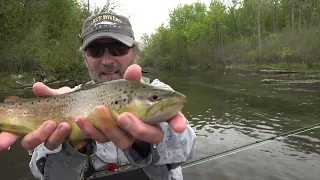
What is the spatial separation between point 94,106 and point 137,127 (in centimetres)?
52

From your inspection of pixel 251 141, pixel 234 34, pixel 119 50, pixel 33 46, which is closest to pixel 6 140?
pixel 119 50

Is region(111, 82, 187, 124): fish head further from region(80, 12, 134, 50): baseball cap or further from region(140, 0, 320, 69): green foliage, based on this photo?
region(140, 0, 320, 69): green foliage

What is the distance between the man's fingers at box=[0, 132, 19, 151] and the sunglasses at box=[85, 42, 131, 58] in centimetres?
123

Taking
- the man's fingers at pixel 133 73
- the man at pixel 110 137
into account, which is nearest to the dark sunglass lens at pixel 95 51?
the man at pixel 110 137

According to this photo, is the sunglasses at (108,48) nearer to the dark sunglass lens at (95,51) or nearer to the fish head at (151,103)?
the dark sunglass lens at (95,51)

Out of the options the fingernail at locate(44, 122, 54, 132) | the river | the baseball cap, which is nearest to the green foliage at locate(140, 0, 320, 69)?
the river

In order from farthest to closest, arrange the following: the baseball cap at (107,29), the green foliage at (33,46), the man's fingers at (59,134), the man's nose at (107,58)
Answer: the green foliage at (33,46), the man's nose at (107,58), the baseball cap at (107,29), the man's fingers at (59,134)

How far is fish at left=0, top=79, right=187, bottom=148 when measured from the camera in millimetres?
2039

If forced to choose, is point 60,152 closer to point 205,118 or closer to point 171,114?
point 171,114

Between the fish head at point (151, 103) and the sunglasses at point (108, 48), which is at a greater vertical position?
the sunglasses at point (108, 48)

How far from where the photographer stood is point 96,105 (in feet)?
7.45

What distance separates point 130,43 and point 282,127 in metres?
9.90

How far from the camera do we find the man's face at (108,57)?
3.14 m

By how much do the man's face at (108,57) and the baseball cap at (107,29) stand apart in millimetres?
70
